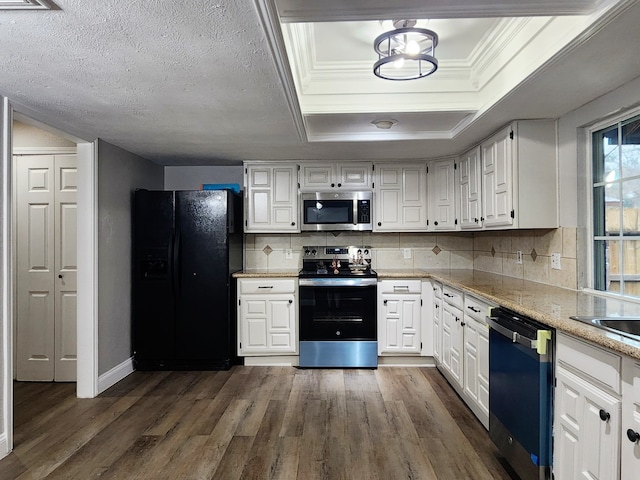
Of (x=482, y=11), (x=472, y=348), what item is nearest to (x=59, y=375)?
(x=472, y=348)

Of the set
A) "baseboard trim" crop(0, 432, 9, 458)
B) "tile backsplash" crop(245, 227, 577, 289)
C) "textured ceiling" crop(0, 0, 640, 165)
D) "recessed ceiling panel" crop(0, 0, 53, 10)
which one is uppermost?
"textured ceiling" crop(0, 0, 640, 165)

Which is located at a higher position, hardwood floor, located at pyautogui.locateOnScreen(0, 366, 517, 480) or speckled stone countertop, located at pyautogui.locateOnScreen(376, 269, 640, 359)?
speckled stone countertop, located at pyautogui.locateOnScreen(376, 269, 640, 359)

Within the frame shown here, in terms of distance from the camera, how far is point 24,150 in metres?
3.30

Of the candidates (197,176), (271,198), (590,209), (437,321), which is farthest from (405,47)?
(197,176)

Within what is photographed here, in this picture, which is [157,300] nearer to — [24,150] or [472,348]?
[24,150]

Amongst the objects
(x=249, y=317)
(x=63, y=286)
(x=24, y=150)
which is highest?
(x=24, y=150)

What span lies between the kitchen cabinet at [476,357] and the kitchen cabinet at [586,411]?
2.36 ft

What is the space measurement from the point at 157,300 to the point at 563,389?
3206 millimetres

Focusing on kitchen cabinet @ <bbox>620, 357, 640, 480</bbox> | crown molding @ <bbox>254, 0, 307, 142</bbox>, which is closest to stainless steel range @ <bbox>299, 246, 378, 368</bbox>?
crown molding @ <bbox>254, 0, 307, 142</bbox>

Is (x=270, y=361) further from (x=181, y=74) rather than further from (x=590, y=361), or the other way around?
(x=590, y=361)

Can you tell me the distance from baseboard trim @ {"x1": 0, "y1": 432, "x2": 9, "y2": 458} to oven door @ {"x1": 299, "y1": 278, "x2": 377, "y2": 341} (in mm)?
2207

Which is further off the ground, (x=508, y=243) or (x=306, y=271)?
(x=508, y=243)

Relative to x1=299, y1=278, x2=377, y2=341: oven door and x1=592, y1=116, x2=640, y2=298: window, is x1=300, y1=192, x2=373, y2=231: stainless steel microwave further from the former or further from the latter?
x1=592, y1=116, x2=640, y2=298: window

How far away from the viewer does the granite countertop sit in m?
1.36
